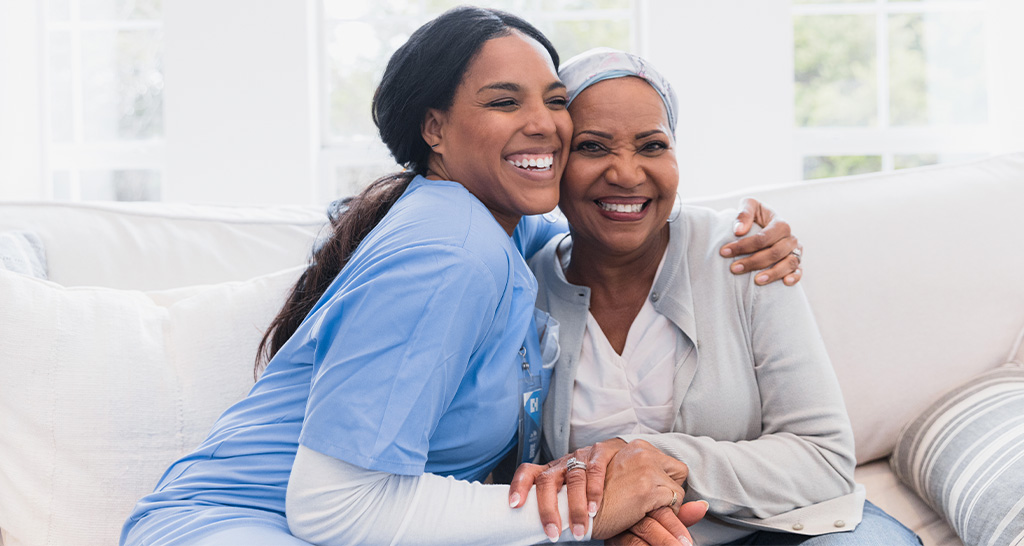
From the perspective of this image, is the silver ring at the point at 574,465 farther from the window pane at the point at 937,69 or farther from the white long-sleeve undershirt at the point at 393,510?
the window pane at the point at 937,69

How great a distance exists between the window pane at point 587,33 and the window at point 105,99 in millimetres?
1781

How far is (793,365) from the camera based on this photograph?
1.37 meters

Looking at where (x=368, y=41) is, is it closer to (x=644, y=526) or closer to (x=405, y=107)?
(x=405, y=107)

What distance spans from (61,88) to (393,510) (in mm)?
3316

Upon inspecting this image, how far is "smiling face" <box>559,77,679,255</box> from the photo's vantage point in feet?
4.58

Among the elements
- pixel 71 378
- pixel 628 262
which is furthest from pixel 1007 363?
pixel 71 378

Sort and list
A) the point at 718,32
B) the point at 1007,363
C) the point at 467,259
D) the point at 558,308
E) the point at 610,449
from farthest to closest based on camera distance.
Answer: the point at 718,32, the point at 1007,363, the point at 558,308, the point at 610,449, the point at 467,259

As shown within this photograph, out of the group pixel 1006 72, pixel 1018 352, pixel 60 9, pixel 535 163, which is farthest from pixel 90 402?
pixel 1006 72

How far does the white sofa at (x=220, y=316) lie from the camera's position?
137 centimetres

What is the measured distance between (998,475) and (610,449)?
0.70m

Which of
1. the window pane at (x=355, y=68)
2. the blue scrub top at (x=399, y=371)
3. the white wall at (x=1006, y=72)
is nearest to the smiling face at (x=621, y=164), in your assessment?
the blue scrub top at (x=399, y=371)

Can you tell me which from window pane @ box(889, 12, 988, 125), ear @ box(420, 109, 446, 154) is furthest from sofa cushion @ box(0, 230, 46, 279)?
window pane @ box(889, 12, 988, 125)

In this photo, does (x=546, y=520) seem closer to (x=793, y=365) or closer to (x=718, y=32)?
(x=793, y=365)

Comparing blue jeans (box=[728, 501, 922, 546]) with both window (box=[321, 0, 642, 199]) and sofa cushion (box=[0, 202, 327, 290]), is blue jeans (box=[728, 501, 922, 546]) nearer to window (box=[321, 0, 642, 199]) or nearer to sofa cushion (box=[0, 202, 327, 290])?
sofa cushion (box=[0, 202, 327, 290])
